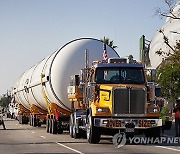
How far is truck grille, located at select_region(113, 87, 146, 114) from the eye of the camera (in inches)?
864

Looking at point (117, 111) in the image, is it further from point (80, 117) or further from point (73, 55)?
point (73, 55)

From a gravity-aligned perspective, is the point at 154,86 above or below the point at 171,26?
below

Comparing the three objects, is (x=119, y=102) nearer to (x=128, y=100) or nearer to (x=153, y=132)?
(x=128, y=100)

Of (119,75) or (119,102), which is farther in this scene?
(119,75)

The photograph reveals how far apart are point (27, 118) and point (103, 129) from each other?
2846cm

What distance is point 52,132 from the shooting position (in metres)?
30.9

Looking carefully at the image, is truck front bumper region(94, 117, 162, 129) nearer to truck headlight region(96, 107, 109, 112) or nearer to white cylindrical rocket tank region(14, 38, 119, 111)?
truck headlight region(96, 107, 109, 112)

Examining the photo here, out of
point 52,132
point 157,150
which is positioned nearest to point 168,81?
point 52,132

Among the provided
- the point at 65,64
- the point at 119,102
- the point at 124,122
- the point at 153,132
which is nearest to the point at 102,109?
the point at 119,102

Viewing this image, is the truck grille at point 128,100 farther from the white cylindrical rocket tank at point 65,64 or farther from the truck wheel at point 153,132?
the white cylindrical rocket tank at point 65,64

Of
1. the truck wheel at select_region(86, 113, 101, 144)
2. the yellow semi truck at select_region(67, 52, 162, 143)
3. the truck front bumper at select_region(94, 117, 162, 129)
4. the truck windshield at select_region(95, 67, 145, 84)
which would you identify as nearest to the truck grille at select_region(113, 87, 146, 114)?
the yellow semi truck at select_region(67, 52, 162, 143)

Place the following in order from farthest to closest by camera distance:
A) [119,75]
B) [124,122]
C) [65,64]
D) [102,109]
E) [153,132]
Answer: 1. [65,64]
2. [153,132]
3. [119,75]
4. [102,109]
5. [124,122]

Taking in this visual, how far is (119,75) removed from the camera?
22922 mm

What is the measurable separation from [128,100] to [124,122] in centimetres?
83
